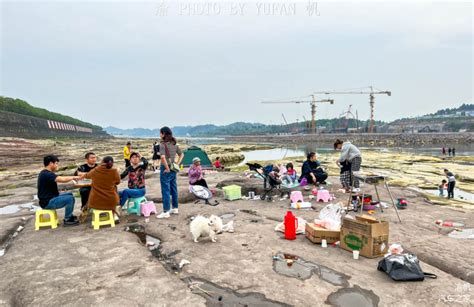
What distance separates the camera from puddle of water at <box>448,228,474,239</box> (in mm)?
6512

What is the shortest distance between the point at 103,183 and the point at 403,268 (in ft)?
20.9

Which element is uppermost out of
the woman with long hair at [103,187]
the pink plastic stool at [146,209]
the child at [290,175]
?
the woman with long hair at [103,187]

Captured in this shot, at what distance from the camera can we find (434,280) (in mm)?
4453

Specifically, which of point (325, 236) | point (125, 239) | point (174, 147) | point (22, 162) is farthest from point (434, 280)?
point (22, 162)

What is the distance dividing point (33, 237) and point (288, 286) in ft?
18.7

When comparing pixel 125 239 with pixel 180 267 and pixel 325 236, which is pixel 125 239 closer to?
pixel 180 267

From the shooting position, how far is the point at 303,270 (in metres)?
4.80

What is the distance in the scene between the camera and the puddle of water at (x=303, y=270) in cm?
451

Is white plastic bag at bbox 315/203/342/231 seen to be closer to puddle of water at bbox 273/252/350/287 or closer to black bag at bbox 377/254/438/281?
puddle of water at bbox 273/252/350/287

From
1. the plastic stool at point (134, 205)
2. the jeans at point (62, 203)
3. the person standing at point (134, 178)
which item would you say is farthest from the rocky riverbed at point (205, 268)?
the person standing at point (134, 178)

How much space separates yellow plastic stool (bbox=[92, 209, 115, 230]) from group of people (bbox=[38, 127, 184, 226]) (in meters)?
0.13

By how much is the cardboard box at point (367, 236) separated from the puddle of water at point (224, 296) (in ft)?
7.56

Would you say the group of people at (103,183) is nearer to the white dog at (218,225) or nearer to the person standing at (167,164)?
the person standing at (167,164)

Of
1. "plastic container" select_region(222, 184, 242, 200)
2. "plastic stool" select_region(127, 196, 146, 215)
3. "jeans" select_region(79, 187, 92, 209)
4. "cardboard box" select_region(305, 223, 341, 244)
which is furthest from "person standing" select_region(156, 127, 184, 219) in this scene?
"cardboard box" select_region(305, 223, 341, 244)
